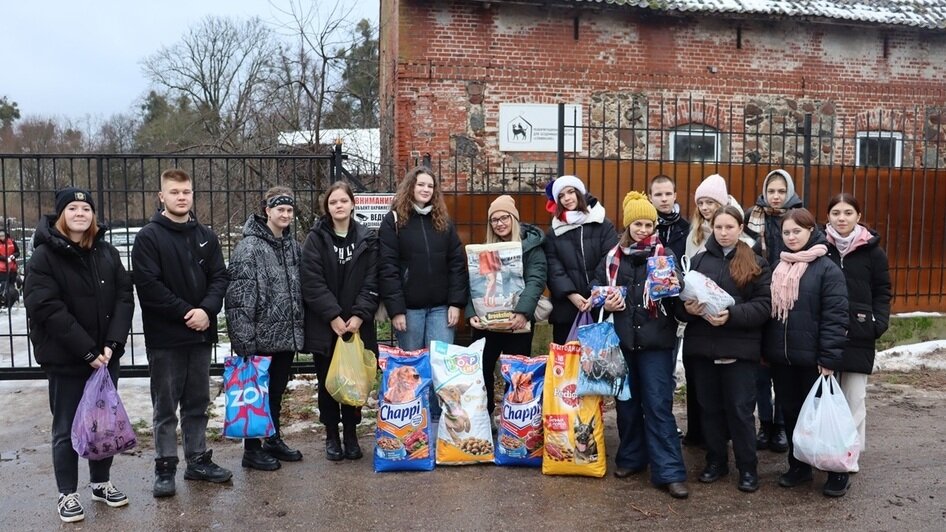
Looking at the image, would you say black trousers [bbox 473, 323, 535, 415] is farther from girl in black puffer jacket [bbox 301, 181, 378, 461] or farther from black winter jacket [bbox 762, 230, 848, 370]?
black winter jacket [bbox 762, 230, 848, 370]

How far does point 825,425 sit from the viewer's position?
4199 millimetres

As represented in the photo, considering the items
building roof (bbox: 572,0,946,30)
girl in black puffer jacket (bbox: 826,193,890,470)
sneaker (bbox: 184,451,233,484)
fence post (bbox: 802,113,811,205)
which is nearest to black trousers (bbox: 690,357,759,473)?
girl in black puffer jacket (bbox: 826,193,890,470)

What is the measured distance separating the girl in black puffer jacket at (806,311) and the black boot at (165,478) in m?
3.53

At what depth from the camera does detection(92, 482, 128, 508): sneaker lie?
416 cm

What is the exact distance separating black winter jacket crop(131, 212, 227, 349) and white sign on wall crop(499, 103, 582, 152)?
783 cm

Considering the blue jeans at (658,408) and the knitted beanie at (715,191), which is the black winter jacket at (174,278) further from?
the knitted beanie at (715,191)

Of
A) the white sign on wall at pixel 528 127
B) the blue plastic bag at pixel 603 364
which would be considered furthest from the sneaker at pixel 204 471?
the white sign on wall at pixel 528 127

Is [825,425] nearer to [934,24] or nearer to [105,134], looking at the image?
Result: [934,24]

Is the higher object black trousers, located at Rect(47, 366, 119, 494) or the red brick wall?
the red brick wall

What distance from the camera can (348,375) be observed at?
15.6ft

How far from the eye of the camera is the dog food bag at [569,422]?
4.53 metres

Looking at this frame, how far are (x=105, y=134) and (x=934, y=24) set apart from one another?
35727 millimetres

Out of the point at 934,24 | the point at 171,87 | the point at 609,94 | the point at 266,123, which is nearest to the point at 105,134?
the point at 171,87

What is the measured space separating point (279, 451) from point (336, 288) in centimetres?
114
